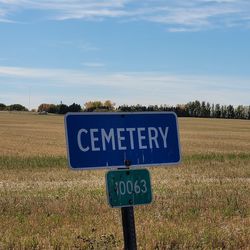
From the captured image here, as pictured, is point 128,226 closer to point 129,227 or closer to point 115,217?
point 129,227

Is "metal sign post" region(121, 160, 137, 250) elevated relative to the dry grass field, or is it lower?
elevated

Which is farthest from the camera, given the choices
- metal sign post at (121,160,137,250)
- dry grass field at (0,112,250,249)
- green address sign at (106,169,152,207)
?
dry grass field at (0,112,250,249)

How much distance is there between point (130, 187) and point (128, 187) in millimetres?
20

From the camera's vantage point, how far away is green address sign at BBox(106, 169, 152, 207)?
426 cm

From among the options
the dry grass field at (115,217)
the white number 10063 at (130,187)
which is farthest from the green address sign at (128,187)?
the dry grass field at (115,217)

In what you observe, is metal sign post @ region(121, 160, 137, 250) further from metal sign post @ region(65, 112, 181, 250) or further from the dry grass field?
the dry grass field

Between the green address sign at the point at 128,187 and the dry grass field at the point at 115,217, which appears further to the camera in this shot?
the dry grass field at the point at 115,217

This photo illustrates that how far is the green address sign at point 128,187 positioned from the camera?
426 centimetres

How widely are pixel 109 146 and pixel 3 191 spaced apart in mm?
8565

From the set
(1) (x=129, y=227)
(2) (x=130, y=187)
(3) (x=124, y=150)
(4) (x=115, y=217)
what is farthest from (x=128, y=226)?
(4) (x=115, y=217)

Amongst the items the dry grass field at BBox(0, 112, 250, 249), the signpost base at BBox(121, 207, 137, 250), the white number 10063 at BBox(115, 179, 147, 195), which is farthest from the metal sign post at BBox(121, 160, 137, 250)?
the dry grass field at BBox(0, 112, 250, 249)

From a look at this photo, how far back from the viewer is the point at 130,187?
14.3ft

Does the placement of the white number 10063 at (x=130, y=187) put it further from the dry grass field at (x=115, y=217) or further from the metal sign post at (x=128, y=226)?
the dry grass field at (x=115, y=217)

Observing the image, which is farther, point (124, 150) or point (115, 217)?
point (115, 217)
